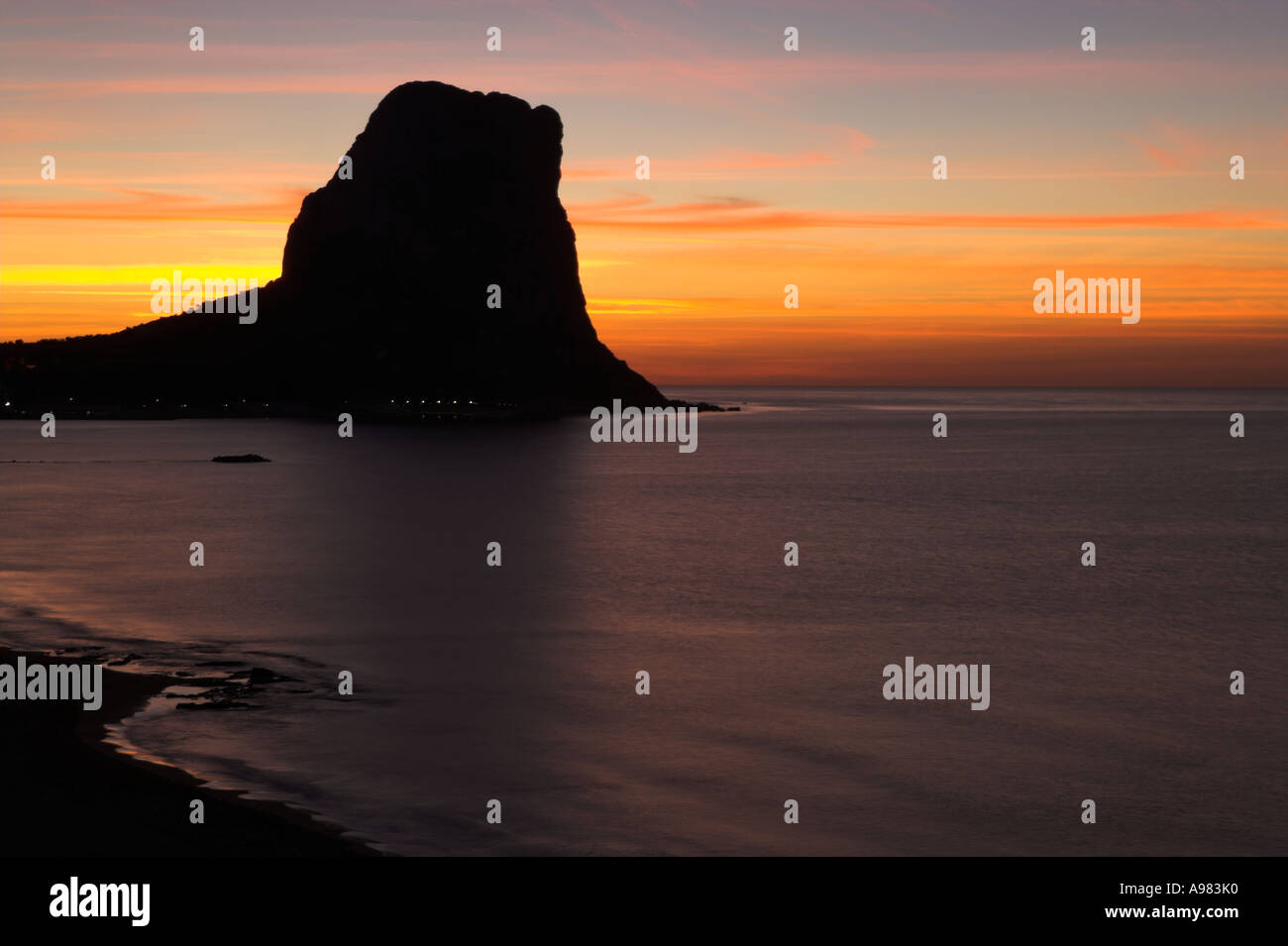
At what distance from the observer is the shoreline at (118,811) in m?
14.1

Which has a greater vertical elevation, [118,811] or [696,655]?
[118,811]

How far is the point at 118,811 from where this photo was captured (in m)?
15.2

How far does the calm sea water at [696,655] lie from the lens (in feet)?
58.2

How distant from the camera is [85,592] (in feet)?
123

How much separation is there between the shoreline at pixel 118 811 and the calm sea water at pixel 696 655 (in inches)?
29.0

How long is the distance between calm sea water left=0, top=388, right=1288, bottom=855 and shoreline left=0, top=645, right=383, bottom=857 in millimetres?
737

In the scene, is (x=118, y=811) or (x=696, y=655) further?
(x=696, y=655)

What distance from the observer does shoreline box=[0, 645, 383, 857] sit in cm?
1408

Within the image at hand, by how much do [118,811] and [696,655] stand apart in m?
17.1

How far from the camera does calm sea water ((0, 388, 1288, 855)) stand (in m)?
17.8

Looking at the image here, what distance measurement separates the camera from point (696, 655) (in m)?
30.4

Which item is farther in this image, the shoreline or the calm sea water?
the calm sea water

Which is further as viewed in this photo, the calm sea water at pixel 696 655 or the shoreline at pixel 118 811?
the calm sea water at pixel 696 655
